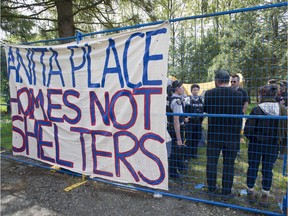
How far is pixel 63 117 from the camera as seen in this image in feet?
12.6

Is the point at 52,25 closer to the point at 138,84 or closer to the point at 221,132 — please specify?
the point at 138,84

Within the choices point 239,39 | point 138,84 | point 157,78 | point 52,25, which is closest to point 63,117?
point 138,84

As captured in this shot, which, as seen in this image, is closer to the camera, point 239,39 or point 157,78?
point 239,39

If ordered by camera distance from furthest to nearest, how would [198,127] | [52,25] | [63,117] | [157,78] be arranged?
→ [52,25], [198,127], [63,117], [157,78]

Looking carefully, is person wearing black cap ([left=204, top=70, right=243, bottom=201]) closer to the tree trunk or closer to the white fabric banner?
the white fabric banner

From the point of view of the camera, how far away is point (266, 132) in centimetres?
306

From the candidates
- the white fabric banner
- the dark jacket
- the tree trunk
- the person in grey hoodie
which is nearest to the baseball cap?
the person in grey hoodie

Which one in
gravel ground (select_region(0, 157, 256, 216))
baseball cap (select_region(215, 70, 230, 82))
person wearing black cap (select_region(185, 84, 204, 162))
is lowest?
gravel ground (select_region(0, 157, 256, 216))

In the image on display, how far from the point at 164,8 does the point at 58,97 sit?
4190mm

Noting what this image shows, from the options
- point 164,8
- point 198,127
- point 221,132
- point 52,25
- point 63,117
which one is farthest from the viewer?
point 52,25

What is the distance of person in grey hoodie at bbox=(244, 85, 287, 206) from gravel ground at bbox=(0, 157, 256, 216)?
61 centimetres

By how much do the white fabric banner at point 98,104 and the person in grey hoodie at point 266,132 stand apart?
1.27m

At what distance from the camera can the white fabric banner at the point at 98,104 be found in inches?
119

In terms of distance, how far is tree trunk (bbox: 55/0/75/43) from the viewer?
5.75 metres
